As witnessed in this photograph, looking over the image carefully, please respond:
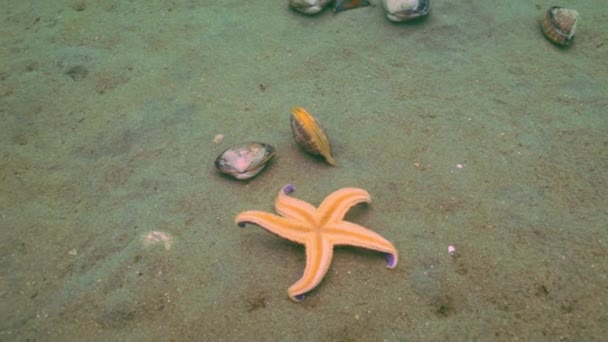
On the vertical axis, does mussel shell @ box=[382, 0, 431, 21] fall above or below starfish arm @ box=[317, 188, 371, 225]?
above

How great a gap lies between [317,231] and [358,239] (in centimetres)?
24

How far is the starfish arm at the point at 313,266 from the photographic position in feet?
7.64

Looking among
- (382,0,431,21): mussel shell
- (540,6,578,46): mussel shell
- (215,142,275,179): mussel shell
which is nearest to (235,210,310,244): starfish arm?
(215,142,275,179): mussel shell

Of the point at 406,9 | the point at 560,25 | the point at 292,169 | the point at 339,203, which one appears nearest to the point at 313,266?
the point at 339,203

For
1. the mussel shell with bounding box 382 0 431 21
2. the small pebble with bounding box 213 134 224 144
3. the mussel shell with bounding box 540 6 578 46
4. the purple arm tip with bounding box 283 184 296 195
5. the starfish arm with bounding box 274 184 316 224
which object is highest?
the mussel shell with bounding box 540 6 578 46

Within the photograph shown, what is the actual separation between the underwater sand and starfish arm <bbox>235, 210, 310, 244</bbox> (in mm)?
195

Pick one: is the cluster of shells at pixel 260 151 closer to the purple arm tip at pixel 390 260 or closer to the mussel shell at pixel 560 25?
the purple arm tip at pixel 390 260

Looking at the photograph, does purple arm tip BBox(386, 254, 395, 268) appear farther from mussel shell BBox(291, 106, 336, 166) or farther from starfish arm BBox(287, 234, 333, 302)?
mussel shell BBox(291, 106, 336, 166)

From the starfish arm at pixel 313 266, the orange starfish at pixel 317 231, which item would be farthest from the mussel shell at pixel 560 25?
the starfish arm at pixel 313 266

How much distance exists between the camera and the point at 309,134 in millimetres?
2969

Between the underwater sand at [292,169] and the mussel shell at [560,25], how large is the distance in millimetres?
141

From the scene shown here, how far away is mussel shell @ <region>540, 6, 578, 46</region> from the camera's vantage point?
12.8 feet

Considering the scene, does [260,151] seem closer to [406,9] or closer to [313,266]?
[313,266]

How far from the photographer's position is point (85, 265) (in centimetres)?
261
